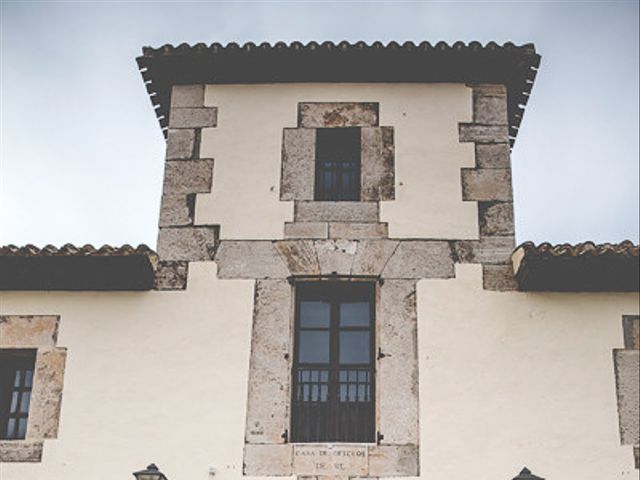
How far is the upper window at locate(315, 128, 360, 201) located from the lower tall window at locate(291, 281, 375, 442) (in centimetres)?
99

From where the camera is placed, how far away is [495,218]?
8.87 meters

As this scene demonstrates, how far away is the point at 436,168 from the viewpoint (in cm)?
912

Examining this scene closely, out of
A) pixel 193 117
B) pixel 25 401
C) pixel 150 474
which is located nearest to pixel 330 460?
pixel 150 474

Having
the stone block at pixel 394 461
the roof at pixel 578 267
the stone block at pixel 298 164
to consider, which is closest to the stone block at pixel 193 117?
the stone block at pixel 298 164

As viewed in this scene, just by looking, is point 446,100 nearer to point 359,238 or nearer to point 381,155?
point 381,155

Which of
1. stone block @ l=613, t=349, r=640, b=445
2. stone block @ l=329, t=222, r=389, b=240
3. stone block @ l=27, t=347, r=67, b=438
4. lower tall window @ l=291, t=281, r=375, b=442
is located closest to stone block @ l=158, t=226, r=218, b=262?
lower tall window @ l=291, t=281, r=375, b=442

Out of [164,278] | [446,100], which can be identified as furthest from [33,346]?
[446,100]

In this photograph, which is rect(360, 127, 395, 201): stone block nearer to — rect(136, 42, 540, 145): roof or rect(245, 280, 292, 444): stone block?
rect(136, 42, 540, 145): roof

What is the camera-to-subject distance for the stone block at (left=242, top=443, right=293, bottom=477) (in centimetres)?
790

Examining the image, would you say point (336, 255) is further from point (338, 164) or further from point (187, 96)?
point (187, 96)

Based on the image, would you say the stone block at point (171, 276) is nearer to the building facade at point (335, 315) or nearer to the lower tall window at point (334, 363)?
the building facade at point (335, 315)

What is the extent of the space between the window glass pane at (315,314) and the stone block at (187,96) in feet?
7.55

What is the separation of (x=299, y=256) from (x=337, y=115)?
153cm

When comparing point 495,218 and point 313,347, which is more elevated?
point 495,218
